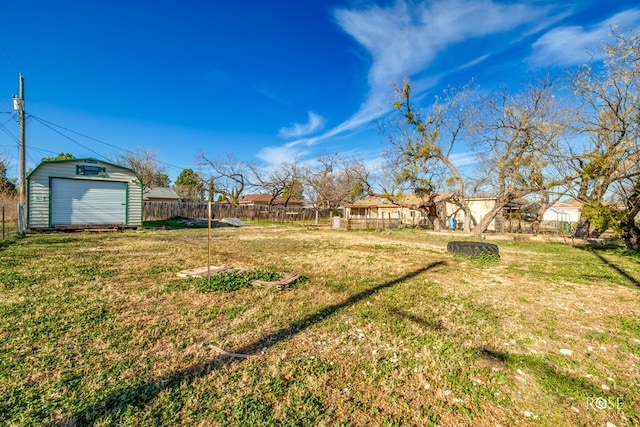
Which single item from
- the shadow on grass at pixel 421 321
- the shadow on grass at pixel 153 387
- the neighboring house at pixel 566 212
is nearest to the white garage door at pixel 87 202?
the shadow on grass at pixel 153 387

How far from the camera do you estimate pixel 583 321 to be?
386 centimetres

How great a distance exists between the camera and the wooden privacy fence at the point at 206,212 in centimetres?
2489

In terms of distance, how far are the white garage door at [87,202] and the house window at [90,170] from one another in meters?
0.37

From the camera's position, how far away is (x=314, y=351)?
9.41ft

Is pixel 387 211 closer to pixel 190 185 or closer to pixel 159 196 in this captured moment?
pixel 159 196

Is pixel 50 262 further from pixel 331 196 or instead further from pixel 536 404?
pixel 331 196

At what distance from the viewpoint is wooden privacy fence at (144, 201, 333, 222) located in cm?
2489

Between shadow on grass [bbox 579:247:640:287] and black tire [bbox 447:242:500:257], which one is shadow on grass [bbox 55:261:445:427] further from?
black tire [bbox 447:242:500:257]

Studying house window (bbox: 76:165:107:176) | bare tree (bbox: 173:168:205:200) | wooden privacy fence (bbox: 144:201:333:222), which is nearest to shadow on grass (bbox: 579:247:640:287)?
house window (bbox: 76:165:107:176)

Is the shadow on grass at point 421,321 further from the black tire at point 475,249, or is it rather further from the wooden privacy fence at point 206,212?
the wooden privacy fence at point 206,212

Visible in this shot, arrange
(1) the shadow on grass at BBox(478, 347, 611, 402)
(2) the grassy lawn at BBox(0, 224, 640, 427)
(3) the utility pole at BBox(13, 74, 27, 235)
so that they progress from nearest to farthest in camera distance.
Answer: (2) the grassy lawn at BBox(0, 224, 640, 427) → (1) the shadow on grass at BBox(478, 347, 611, 402) → (3) the utility pole at BBox(13, 74, 27, 235)

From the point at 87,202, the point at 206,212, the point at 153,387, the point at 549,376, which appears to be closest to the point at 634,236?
the point at 549,376

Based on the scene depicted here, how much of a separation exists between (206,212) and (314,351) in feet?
86.7

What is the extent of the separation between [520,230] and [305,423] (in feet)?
79.9
